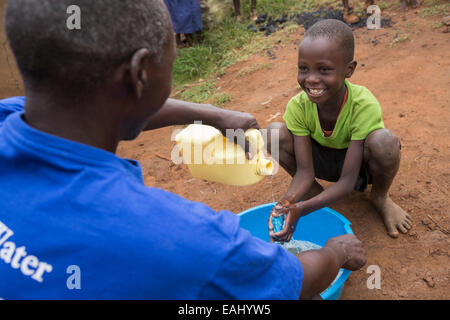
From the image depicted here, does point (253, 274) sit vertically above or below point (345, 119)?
above

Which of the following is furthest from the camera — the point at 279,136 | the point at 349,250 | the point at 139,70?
the point at 279,136

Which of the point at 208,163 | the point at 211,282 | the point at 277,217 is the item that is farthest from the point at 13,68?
the point at 211,282

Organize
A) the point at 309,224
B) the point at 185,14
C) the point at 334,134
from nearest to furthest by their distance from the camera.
→ the point at 334,134 < the point at 309,224 < the point at 185,14

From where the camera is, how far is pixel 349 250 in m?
1.37

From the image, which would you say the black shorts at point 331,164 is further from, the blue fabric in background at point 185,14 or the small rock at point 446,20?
the blue fabric in background at point 185,14

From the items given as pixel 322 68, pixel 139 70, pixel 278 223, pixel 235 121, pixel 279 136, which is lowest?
pixel 278 223

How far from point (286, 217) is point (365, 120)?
23.0 inches

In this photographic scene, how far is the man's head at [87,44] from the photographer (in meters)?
0.74

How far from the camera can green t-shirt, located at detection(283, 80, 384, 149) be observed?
5.77 feet

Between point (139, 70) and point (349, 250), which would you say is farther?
point (349, 250)

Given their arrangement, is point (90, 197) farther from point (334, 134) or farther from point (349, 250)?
point (334, 134)

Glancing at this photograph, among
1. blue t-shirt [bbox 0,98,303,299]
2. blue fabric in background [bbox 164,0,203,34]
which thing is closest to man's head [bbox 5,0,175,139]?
blue t-shirt [bbox 0,98,303,299]

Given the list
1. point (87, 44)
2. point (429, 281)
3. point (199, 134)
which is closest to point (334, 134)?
point (199, 134)

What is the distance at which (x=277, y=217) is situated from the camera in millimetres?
1652
